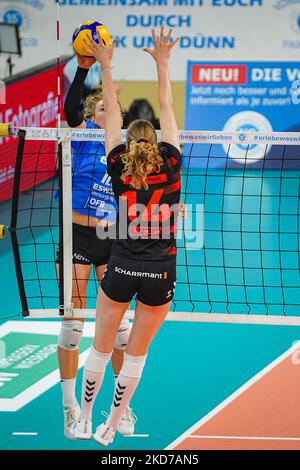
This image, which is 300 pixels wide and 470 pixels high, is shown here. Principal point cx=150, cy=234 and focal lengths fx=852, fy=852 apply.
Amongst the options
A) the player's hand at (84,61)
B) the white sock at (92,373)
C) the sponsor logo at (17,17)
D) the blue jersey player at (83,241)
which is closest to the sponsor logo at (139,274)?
the white sock at (92,373)

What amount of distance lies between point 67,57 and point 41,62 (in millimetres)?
752

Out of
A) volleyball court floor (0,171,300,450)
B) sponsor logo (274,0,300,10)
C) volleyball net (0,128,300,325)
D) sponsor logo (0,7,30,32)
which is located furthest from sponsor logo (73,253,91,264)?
sponsor logo (0,7,30,32)

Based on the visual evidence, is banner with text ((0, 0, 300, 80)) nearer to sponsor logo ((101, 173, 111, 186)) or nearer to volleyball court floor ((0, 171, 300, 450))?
volleyball court floor ((0, 171, 300, 450))

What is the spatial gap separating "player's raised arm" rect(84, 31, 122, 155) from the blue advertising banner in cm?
1122

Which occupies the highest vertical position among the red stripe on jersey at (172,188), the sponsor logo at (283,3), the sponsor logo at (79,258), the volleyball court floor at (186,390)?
the sponsor logo at (283,3)

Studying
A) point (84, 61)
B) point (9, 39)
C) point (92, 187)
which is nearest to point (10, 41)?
point (9, 39)

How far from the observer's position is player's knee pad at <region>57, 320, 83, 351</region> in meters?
6.82

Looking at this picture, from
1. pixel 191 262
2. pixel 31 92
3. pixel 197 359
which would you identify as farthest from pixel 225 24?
pixel 197 359

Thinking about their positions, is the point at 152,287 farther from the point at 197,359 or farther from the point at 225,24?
the point at 225,24

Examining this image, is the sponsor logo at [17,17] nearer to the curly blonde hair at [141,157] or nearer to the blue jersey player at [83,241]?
the blue jersey player at [83,241]

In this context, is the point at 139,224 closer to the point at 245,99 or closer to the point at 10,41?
the point at 245,99

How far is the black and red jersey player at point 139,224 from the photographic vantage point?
5.67 m

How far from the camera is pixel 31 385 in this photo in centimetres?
777

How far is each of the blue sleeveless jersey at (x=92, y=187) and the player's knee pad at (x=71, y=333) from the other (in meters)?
0.88
